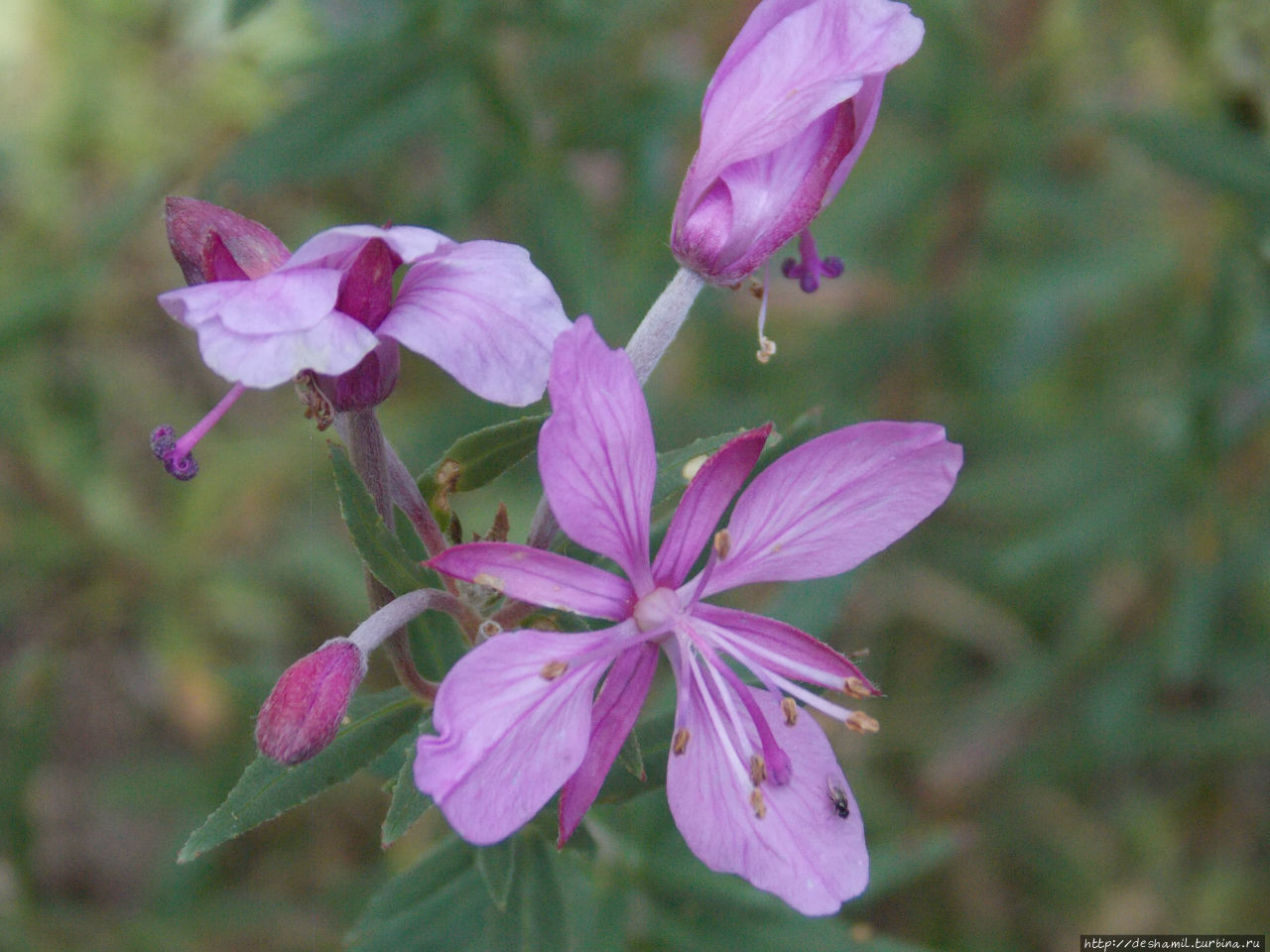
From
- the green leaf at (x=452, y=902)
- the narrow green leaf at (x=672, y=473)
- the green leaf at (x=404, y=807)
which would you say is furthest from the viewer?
the green leaf at (x=452, y=902)

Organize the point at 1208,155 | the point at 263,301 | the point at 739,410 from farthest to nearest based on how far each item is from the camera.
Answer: the point at 739,410
the point at 1208,155
the point at 263,301

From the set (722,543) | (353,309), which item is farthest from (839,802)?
(353,309)

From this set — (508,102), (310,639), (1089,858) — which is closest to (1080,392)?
(1089,858)

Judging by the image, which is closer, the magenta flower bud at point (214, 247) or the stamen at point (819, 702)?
the magenta flower bud at point (214, 247)

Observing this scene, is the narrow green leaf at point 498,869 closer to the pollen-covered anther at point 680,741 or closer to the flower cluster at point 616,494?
the flower cluster at point 616,494

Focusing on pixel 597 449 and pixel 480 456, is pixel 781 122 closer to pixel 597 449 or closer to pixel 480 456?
pixel 597 449

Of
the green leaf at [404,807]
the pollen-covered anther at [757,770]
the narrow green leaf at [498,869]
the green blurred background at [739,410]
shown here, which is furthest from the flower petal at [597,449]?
the green blurred background at [739,410]

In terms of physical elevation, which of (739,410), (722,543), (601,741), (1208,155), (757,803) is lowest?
(739,410)
